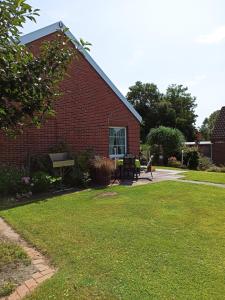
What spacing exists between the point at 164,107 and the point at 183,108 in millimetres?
6098

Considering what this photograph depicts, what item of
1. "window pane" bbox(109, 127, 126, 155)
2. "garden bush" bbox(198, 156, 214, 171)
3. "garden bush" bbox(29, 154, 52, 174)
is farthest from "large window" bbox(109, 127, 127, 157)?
"garden bush" bbox(198, 156, 214, 171)

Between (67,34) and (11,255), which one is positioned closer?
(11,255)

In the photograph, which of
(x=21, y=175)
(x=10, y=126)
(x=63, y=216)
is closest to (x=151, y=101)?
(x=21, y=175)

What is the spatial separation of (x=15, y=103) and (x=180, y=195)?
253 inches

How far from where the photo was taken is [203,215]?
699 centimetres

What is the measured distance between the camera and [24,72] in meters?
→ 3.68

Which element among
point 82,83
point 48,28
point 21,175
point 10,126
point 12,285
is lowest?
point 12,285

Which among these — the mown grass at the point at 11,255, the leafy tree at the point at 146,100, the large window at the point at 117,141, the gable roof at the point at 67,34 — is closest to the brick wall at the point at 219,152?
the gable roof at the point at 67,34

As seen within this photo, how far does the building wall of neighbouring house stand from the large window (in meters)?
0.23

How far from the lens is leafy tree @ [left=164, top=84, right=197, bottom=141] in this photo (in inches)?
1641

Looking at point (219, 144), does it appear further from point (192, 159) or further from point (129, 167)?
point (129, 167)

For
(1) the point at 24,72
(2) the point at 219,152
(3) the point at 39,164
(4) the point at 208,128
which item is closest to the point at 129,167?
(3) the point at 39,164

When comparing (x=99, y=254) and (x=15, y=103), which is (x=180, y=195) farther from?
(x=15, y=103)

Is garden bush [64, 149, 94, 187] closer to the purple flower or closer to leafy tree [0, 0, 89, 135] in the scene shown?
the purple flower
